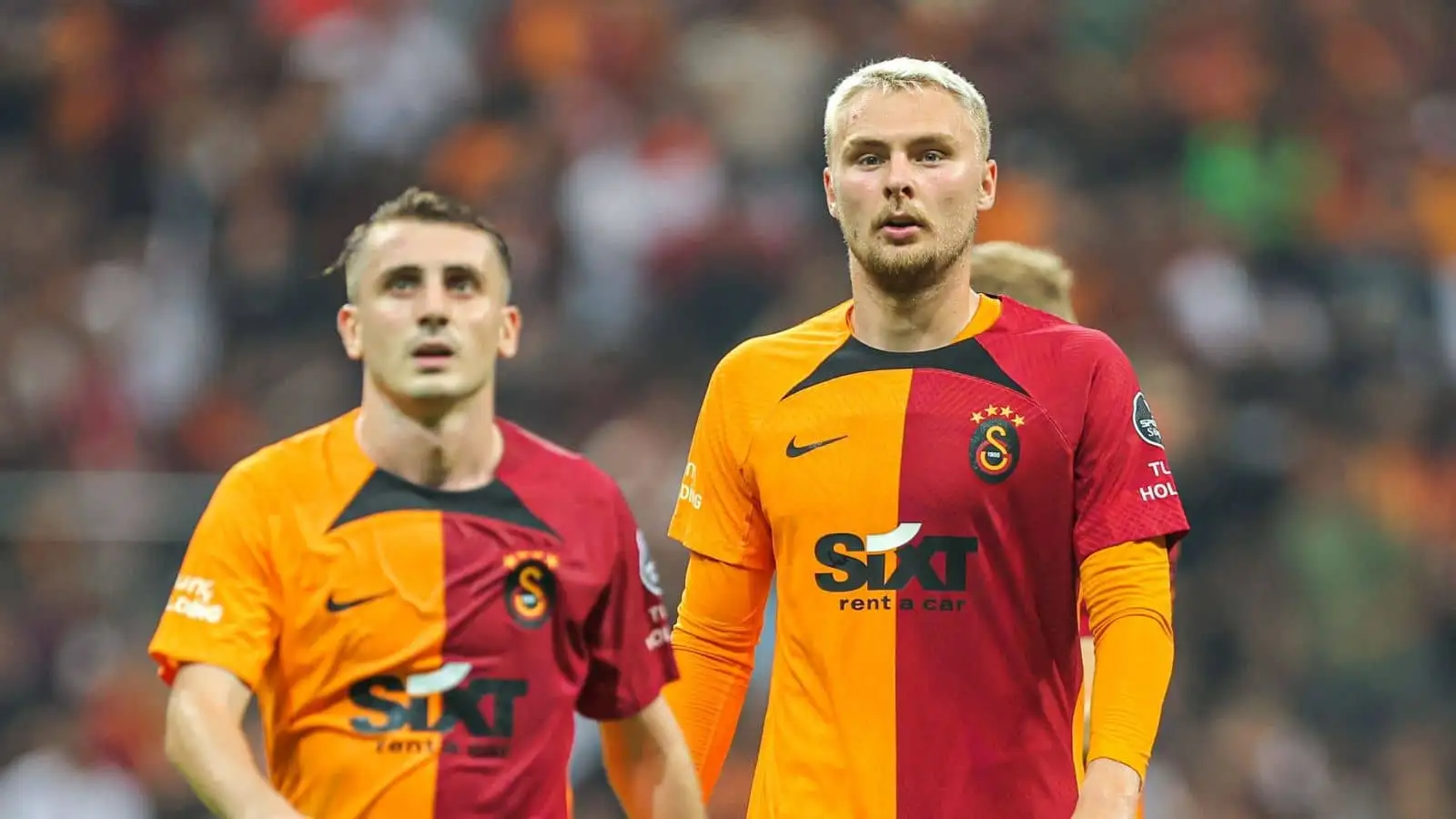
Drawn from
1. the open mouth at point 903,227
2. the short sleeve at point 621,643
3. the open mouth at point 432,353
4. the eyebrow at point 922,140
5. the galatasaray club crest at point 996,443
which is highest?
the eyebrow at point 922,140

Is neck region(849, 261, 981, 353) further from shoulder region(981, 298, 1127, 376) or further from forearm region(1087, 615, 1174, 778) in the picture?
forearm region(1087, 615, 1174, 778)

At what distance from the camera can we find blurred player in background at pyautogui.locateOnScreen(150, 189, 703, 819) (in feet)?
14.4

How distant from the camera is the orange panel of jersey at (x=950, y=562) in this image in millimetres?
4734

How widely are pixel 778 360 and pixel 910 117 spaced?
63 cm

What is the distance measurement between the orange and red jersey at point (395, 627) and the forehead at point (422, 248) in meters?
0.39

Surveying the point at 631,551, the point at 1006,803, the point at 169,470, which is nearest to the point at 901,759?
the point at 1006,803

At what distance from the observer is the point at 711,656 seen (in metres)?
5.23

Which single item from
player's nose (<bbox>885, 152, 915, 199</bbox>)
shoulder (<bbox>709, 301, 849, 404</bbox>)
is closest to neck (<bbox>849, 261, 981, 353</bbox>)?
shoulder (<bbox>709, 301, 849, 404</bbox>)

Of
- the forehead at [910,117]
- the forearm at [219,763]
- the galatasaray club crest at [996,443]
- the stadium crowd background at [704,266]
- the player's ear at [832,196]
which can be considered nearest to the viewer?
the forearm at [219,763]

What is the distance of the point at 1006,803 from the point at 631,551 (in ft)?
3.08

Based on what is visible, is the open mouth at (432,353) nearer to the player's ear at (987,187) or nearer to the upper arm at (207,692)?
the upper arm at (207,692)

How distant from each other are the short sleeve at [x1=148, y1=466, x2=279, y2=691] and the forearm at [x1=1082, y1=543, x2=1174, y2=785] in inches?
64.7

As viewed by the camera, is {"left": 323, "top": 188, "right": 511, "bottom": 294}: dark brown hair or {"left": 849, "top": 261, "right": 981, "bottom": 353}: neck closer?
{"left": 323, "top": 188, "right": 511, "bottom": 294}: dark brown hair

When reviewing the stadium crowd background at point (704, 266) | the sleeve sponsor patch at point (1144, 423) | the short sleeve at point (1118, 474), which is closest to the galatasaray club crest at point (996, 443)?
the short sleeve at point (1118, 474)
